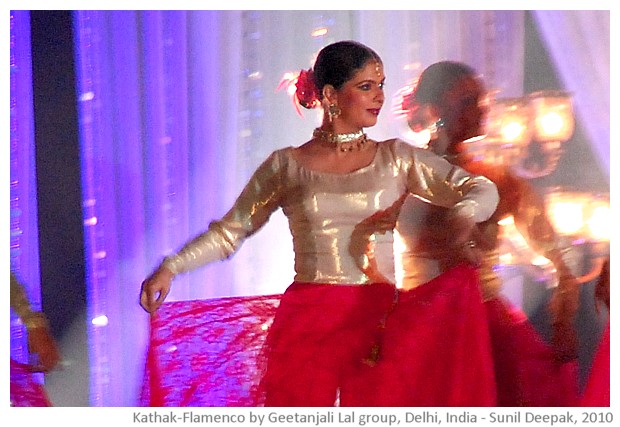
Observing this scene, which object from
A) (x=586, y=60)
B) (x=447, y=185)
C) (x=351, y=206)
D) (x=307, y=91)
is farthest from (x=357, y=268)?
(x=586, y=60)

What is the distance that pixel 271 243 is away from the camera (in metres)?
1.63

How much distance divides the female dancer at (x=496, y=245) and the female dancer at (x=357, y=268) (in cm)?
6

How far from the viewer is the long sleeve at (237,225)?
155 cm

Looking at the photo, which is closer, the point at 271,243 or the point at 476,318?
the point at 476,318

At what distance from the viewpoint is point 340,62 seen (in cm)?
153

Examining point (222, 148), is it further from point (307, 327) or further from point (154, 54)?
point (307, 327)

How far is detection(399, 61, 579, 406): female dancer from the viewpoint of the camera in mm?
1550

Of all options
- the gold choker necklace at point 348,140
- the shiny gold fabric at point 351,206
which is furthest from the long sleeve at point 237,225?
the gold choker necklace at point 348,140

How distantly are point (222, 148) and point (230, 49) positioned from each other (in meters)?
0.21

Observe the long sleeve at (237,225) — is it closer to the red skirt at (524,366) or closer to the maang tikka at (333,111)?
the maang tikka at (333,111)

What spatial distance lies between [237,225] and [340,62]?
37cm

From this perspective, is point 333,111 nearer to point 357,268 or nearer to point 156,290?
point 357,268

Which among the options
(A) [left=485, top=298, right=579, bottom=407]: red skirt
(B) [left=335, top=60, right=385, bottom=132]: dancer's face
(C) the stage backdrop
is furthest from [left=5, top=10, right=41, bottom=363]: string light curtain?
(A) [left=485, top=298, right=579, bottom=407]: red skirt
